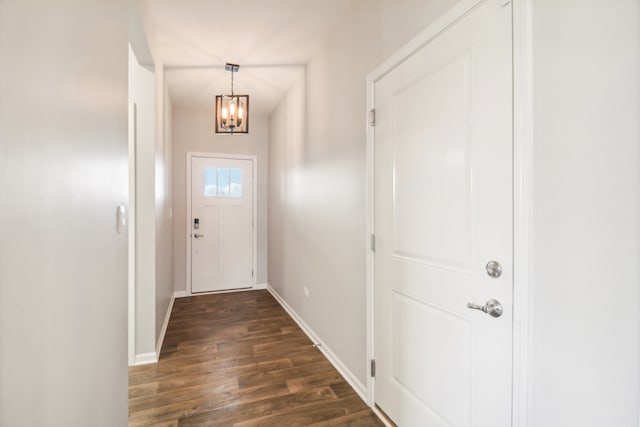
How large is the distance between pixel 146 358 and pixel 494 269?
8.44ft

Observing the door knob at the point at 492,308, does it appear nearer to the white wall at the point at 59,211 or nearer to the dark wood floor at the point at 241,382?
the dark wood floor at the point at 241,382

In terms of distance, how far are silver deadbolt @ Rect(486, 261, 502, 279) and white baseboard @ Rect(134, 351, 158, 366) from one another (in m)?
2.52

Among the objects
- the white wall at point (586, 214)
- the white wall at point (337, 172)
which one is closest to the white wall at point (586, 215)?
the white wall at point (586, 214)

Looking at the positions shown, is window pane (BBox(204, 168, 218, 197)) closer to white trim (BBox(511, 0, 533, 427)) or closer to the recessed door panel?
the recessed door panel

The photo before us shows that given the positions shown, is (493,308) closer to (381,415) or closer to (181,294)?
(381,415)

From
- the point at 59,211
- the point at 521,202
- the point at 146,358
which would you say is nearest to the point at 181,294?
the point at 146,358

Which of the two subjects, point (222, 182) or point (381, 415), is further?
point (222, 182)

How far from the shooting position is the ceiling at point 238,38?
206 cm

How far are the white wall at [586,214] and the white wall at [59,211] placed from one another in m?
1.36

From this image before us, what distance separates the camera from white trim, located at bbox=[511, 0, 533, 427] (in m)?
0.95

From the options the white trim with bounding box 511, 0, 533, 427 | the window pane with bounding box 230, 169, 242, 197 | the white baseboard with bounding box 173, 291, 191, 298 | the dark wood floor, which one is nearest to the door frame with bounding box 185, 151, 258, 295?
the white baseboard with bounding box 173, 291, 191, 298

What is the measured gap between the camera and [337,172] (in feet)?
7.55

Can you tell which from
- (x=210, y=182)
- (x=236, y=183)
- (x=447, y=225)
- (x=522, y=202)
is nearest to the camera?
(x=522, y=202)

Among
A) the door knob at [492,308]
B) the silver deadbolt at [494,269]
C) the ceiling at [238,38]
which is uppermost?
the ceiling at [238,38]
